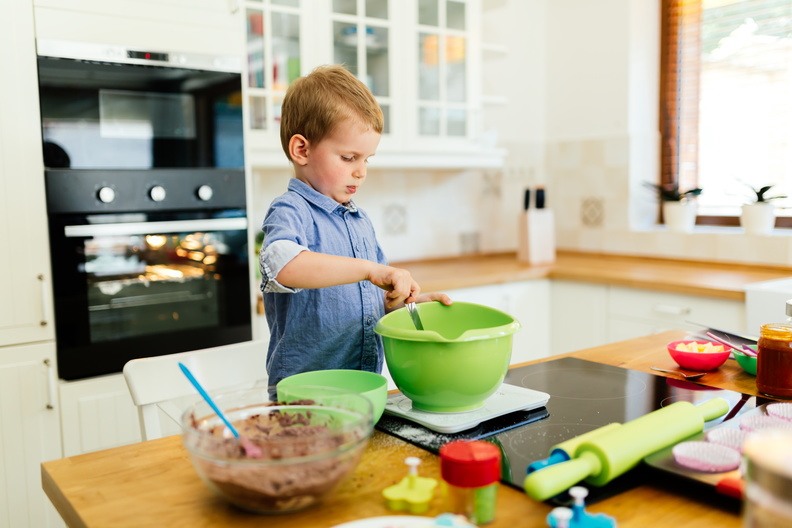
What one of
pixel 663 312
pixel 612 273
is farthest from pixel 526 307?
pixel 663 312

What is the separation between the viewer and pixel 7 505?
5.68ft

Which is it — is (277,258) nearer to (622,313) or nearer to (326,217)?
(326,217)

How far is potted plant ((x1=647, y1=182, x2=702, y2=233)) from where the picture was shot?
2828 millimetres

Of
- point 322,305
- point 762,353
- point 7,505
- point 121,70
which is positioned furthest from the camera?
point 121,70

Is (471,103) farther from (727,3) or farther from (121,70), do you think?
(121,70)

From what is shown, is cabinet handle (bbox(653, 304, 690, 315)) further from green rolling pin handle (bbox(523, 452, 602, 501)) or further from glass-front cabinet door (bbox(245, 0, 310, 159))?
green rolling pin handle (bbox(523, 452, 602, 501))

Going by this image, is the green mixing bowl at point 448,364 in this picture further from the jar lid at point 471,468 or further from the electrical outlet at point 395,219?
the electrical outlet at point 395,219

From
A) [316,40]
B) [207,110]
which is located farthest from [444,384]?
[316,40]

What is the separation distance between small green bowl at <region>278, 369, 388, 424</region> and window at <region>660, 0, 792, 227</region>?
87.8 inches

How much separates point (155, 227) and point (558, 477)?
1555mm

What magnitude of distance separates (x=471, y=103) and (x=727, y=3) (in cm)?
112

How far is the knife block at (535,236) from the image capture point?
9.52 feet

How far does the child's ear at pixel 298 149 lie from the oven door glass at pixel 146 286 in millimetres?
907

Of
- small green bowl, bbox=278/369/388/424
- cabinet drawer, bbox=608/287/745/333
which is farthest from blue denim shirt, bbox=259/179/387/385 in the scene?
cabinet drawer, bbox=608/287/745/333
